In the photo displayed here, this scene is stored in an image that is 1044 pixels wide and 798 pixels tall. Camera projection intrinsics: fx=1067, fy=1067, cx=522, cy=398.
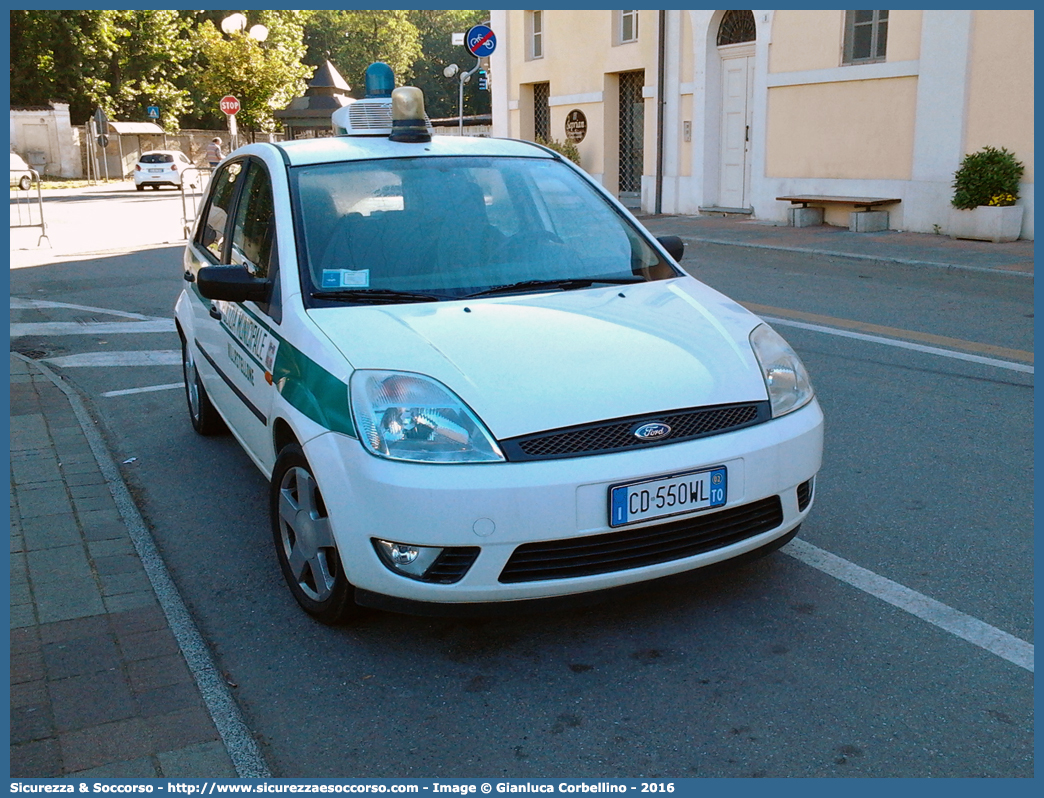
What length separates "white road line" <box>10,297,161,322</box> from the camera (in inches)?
409

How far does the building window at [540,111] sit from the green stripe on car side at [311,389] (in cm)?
2292

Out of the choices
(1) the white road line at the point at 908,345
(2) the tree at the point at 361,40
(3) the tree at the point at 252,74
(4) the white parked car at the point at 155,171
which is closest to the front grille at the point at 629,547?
(1) the white road line at the point at 908,345

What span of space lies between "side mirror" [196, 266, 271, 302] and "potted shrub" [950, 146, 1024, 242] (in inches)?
489

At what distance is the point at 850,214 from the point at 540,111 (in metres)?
11.8

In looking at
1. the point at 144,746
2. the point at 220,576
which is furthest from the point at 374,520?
the point at 220,576

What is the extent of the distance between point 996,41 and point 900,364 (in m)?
9.02

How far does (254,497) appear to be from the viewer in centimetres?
507

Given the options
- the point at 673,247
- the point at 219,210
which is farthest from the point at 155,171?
the point at 673,247

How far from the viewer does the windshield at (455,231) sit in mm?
4066

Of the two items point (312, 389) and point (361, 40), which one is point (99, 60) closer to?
point (361, 40)

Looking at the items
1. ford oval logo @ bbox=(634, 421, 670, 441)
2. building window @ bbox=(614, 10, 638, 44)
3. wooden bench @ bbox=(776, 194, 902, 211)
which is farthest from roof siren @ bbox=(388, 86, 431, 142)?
building window @ bbox=(614, 10, 638, 44)

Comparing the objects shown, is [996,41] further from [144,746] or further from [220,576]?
[144,746]

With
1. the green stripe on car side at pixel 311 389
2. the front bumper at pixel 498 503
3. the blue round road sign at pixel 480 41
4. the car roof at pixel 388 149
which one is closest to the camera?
the front bumper at pixel 498 503

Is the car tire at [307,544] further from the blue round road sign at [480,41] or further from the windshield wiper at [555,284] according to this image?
the blue round road sign at [480,41]
